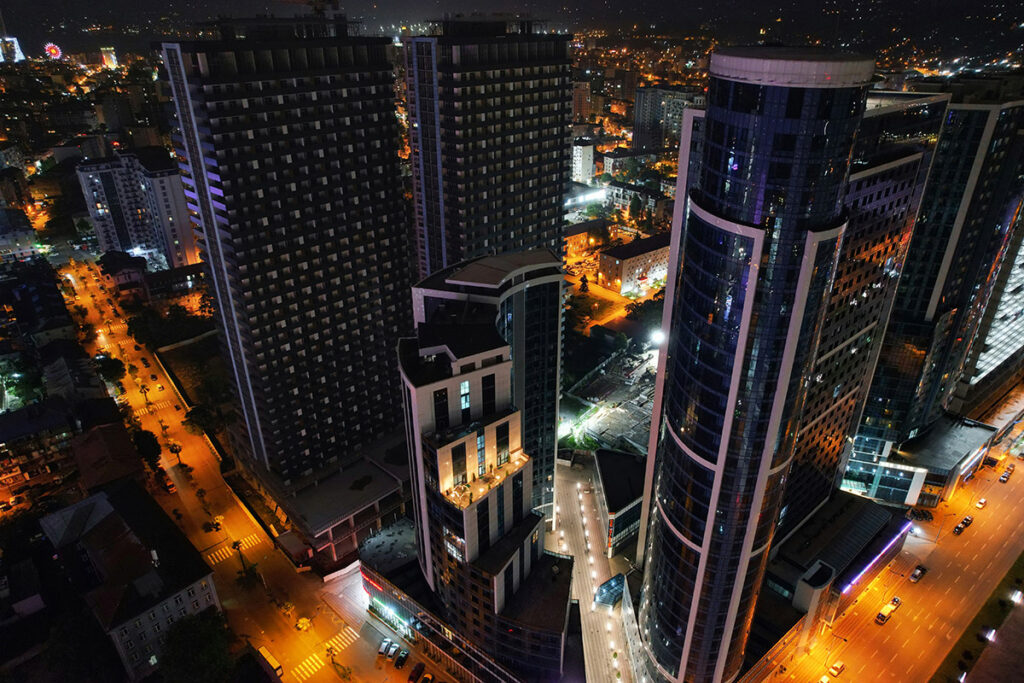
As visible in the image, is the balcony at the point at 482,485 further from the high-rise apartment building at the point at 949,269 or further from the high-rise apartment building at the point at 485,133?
the high-rise apartment building at the point at 949,269

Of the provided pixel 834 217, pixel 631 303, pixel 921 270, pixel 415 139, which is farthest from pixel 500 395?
pixel 631 303

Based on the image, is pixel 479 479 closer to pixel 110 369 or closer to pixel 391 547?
pixel 391 547

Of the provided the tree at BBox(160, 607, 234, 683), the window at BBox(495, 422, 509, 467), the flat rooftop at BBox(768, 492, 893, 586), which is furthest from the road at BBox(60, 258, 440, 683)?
the flat rooftop at BBox(768, 492, 893, 586)

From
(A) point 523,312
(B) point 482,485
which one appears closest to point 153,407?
(A) point 523,312

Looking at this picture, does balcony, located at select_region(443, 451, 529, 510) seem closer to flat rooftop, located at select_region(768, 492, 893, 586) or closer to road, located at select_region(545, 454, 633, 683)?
road, located at select_region(545, 454, 633, 683)

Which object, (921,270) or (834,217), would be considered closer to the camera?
(834,217)

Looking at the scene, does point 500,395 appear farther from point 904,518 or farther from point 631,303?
point 631,303
